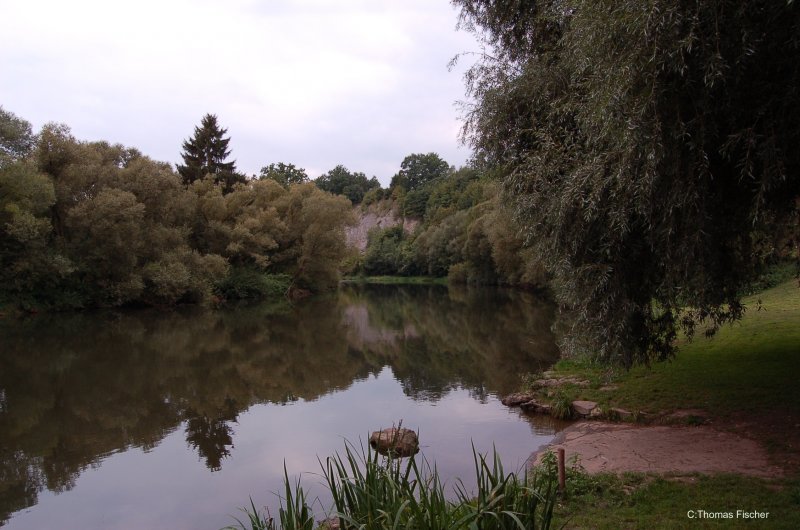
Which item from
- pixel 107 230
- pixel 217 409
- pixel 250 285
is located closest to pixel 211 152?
pixel 250 285

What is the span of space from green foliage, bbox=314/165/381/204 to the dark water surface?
105 meters

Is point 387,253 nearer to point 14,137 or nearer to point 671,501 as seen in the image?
point 14,137

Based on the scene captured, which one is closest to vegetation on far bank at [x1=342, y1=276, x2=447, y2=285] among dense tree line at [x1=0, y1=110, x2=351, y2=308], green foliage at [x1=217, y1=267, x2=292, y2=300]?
green foliage at [x1=217, y1=267, x2=292, y2=300]

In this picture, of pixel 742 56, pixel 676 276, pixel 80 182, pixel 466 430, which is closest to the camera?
pixel 742 56

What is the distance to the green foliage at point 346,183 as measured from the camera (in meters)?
130

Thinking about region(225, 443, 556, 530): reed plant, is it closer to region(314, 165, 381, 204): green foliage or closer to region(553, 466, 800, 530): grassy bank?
region(553, 466, 800, 530): grassy bank

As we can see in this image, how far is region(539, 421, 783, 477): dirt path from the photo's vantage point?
6613mm

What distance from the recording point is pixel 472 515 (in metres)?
3.31

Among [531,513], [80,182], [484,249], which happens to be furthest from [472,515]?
Answer: [484,249]

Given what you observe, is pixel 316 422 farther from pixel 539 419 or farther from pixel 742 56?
pixel 742 56

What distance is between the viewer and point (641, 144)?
5051mm

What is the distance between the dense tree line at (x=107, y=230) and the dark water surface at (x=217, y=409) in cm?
523

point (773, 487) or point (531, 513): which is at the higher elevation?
point (531, 513)

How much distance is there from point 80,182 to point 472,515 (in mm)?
Result: 33655
